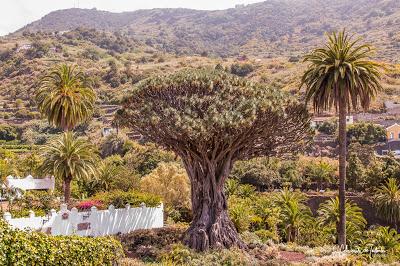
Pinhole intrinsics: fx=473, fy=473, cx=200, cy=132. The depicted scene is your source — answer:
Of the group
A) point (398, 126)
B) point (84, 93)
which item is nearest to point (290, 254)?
point (84, 93)

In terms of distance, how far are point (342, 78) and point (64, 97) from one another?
19.7 meters

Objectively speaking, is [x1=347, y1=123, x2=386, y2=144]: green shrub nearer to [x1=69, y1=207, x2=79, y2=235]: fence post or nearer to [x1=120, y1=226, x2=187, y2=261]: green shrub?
[x1=120, y1=226, x2=187, y2=261]: green shrub

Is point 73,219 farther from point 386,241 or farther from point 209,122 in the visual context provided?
point 386,241

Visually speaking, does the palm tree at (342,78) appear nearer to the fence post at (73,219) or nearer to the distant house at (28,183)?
the fence post at (73,219)

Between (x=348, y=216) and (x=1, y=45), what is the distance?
128099mm

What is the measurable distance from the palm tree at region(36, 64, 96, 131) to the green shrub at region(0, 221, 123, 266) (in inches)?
757

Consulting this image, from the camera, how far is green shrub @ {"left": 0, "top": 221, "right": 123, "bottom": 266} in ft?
43.1

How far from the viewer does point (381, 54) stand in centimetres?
12669

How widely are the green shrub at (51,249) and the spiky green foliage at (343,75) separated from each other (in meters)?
15.3

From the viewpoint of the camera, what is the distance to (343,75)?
25.9 metres

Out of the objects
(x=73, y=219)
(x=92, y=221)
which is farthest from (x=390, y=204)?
(x=73, y=219)

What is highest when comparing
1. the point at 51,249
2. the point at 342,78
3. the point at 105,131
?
the point at 342,78

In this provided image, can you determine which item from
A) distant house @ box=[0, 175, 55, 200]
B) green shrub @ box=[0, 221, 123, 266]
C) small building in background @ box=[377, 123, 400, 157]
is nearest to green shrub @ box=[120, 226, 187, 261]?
green shrub @ box=[0, 221, 123, 266]

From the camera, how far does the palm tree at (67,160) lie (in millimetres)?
31891
